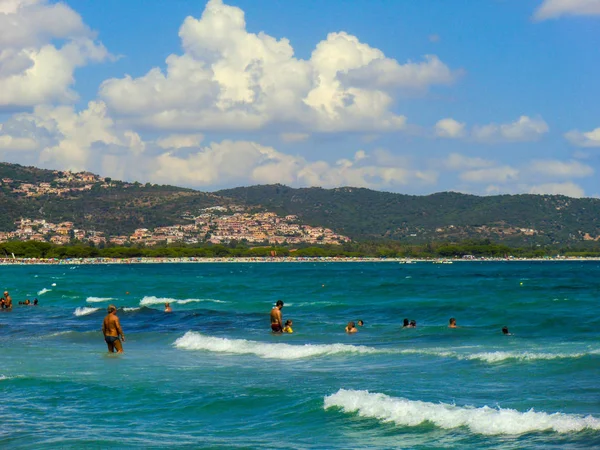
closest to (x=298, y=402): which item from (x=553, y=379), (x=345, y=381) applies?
(x=345, y=381)

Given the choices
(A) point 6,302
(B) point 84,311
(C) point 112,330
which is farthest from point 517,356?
(A) point 6,302

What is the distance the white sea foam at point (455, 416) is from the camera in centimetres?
1358

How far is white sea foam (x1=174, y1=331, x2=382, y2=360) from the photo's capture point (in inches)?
944

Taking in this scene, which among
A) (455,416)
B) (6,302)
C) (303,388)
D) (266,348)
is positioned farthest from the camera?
(6,302)

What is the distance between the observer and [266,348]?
25281 millimetres

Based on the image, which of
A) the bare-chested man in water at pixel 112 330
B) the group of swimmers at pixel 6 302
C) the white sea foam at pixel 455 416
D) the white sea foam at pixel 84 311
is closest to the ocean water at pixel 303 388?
the white sea foam at pixel 455 416

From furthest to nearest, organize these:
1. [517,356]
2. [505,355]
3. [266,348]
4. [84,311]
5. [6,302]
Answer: [6,302]
[84,311]
[266,348]
[505,355]
[517,356]

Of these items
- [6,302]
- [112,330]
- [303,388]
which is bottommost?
[303,388]

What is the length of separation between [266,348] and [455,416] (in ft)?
37.8

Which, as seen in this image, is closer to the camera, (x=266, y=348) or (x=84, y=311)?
(x=266, y=348)

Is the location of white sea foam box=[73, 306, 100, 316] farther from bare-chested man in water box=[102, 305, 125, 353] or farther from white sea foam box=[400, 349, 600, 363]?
white sea foam box=[400, 349, 600, 363]

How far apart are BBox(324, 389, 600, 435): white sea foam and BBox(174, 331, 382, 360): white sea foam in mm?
7764

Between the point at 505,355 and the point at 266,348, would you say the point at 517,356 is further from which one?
the point at 266,348

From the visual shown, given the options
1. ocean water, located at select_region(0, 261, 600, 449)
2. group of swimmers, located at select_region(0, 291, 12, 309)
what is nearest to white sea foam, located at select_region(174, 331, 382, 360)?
ocean water, located at select_region(0, 261, 600, 449)
